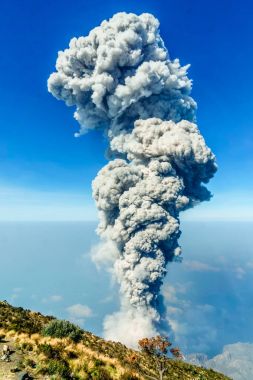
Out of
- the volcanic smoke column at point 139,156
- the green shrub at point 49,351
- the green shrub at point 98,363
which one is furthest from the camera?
the volcanic smoke column at point 139,156

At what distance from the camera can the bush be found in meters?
13.9

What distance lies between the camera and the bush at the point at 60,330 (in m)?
13.9

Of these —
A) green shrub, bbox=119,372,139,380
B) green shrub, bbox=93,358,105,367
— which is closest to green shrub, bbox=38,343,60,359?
green shrub, bbox=93,358,105,367

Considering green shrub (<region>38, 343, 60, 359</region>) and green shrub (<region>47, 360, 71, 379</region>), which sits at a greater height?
green shrub (<region>38, 343, 60, 359</region>)

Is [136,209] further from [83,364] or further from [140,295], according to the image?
[83,364]

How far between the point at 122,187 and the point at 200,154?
1560 centimetres

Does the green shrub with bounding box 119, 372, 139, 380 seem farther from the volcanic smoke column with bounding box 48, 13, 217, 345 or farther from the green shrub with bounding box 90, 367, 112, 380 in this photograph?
the volcanic smoke column with bounding box 48, 13, 217, 345

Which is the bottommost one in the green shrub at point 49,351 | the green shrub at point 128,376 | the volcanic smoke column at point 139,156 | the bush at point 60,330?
the green shrub at point 128,376

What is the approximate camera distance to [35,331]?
46.6 ft

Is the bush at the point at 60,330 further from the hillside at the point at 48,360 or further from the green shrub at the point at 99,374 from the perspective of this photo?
the green shrub at the point at 99,374

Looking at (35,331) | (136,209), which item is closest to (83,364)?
(35,331)

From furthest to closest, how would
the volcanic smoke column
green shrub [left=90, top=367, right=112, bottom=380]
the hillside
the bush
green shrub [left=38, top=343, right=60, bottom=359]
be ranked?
1. the volcanic smoke column
2. the bush
3. green shrub [left=38, top=343, right=60, bottom=359]
4. green shrub [left=90, top=367, right=112, bottom=380]
5. the hillside

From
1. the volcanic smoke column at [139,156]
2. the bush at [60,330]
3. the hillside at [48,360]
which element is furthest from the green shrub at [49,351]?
the volcanic smoke column at [139,156]

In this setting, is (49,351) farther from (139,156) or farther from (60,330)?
(139,156)
